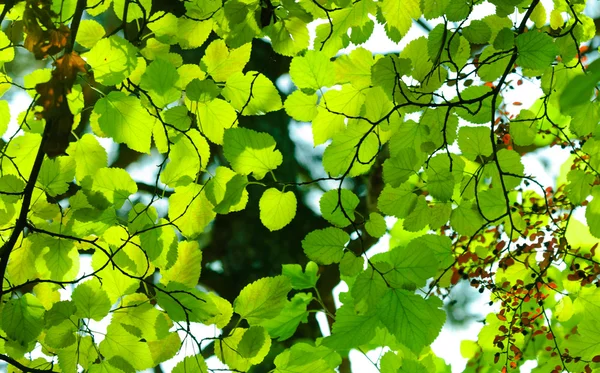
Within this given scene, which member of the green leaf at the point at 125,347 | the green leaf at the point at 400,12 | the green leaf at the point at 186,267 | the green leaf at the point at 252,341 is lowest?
the green leaf at the point at 252,341

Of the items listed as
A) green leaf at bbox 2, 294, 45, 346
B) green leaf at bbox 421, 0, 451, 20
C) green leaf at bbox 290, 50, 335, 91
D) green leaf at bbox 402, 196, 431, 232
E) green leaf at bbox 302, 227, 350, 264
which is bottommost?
green leaf at bbox 2, 294, 45, 346

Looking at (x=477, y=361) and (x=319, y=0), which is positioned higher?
(x=319, y=0)

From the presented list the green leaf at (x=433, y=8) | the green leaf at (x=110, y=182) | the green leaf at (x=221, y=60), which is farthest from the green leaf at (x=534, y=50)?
the green leaf at (x=110, y=182)

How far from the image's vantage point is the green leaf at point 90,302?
102 centimetres

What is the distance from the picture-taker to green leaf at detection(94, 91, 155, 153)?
1.06 metres

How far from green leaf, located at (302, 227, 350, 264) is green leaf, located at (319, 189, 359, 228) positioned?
0.18 feet

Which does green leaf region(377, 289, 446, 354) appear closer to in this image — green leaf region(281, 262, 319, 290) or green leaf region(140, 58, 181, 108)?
green leaf region(140, 58, 181, 108)

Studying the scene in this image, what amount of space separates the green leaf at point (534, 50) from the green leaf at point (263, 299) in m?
0.57

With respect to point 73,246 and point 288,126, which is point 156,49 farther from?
point 288,126

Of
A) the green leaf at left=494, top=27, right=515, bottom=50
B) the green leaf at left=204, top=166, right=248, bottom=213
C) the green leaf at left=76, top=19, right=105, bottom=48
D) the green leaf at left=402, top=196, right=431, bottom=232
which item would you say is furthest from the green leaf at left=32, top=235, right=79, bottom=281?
the green leaf at left=494, top=27, right=515, bottom=50

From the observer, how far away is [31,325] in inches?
39.6

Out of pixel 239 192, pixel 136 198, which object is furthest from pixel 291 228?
pixel 239 192

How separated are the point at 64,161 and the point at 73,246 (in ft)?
0.55

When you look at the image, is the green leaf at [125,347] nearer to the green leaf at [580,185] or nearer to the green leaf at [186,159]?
the green leaf at [186,159]
